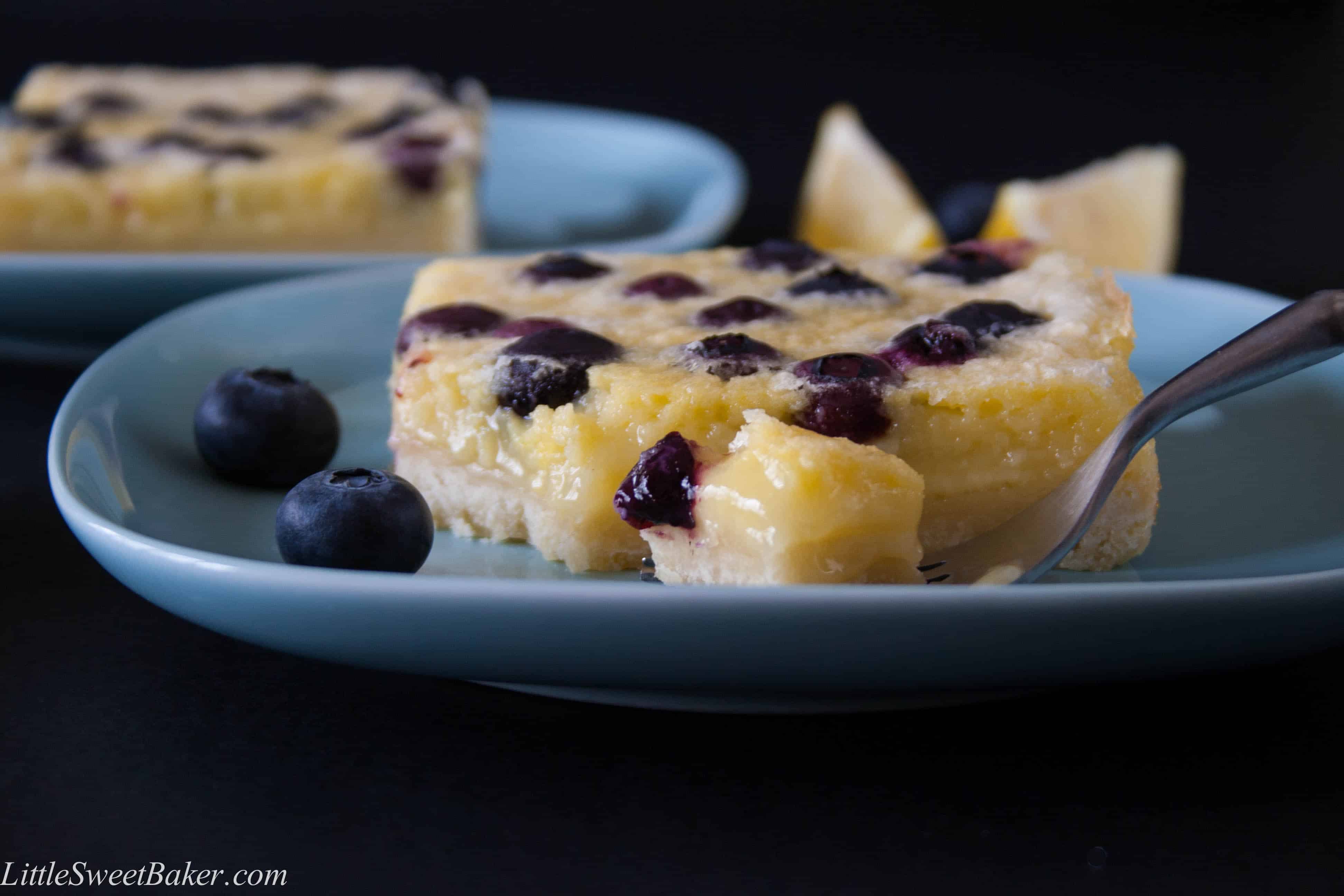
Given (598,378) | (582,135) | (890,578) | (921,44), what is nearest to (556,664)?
(890,578)

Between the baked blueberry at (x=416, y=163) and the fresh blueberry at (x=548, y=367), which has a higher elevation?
the fresh blueberry at (x=548, y=367)

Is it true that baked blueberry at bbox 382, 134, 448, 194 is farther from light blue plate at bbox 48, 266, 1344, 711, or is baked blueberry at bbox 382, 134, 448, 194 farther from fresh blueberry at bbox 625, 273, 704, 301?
light blue plate at bbox 48, 266, 1344, 711

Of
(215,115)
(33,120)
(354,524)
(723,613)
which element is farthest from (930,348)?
(33,120)

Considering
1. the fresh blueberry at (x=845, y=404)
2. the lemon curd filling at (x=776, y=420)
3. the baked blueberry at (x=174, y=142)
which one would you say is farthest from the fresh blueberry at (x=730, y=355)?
the baked blueberry at (x=174, y=142)

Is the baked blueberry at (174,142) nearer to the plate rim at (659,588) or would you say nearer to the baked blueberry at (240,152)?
the baked blueberry at (240,152)

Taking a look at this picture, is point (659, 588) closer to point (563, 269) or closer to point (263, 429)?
point (263, 429)

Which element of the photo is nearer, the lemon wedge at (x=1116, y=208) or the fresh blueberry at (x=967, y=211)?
the lemon wedge at (x=1116, y=208)

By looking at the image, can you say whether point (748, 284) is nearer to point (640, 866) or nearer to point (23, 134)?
point (640, 866)
